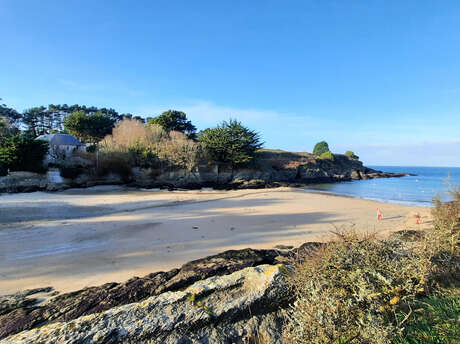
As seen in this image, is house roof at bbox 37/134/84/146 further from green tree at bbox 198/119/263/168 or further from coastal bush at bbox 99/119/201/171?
green tree at bbox 198/119/263/168

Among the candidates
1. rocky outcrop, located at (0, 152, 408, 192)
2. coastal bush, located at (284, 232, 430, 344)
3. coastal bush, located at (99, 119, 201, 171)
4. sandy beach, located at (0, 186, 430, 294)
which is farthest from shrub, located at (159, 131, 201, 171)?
coastal bush, located at (284, 232, 430, 344)

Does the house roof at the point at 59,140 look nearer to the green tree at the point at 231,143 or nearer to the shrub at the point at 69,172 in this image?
the shrub at the point at 69,172

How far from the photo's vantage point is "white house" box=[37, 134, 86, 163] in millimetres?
21747

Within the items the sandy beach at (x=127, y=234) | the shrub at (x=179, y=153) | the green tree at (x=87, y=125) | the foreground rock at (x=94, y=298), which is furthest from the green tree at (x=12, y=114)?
the foreground rock at (x=94, y=298)

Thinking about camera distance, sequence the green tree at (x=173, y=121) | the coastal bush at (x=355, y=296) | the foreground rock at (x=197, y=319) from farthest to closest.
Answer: the green tree at (x=173, y=121) < the foreground rock at (x=197, y=319) < the coastal bush at (x=355, y=296)

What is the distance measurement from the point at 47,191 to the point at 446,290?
2123 cm

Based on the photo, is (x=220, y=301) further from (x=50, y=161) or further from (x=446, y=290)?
(x=50, y=161)

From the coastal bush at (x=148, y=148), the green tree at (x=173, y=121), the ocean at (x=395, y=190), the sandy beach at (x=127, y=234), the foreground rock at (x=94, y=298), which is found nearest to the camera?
the foreground rock at (x=94, y=298)

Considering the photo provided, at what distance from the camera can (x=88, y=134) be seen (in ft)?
117

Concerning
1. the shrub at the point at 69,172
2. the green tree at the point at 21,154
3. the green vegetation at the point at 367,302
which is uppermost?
the green tree at the point at 21,154

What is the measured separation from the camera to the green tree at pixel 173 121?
1446 inches

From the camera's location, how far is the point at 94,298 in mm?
2609

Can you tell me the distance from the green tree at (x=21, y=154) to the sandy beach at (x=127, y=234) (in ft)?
32.0

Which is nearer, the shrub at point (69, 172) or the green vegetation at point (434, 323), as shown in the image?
the green vegetation at point (434, 323)
